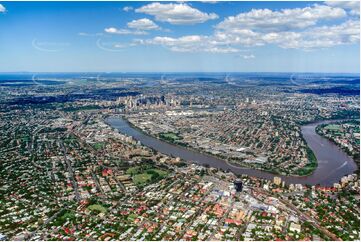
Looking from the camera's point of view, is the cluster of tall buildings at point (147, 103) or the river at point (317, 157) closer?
the river at point (317, 157)

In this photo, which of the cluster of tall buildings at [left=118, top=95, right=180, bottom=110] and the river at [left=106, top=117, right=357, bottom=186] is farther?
the cluster of tall buildings at [left=118, top=95, right=180, bottom=110]

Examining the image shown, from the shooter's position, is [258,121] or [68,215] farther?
[258,121]

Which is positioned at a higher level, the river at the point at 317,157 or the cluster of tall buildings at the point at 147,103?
the cluster of tall buildings at the point at 147,103

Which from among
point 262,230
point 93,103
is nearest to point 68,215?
point 262,230

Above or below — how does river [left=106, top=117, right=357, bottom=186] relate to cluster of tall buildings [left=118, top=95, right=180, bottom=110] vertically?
below

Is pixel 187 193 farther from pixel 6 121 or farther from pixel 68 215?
pixel 6 121

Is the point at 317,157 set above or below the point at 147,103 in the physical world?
below

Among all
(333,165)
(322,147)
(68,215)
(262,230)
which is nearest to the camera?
(262,230)

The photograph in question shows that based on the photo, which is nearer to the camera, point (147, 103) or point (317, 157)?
point (317, 157)
